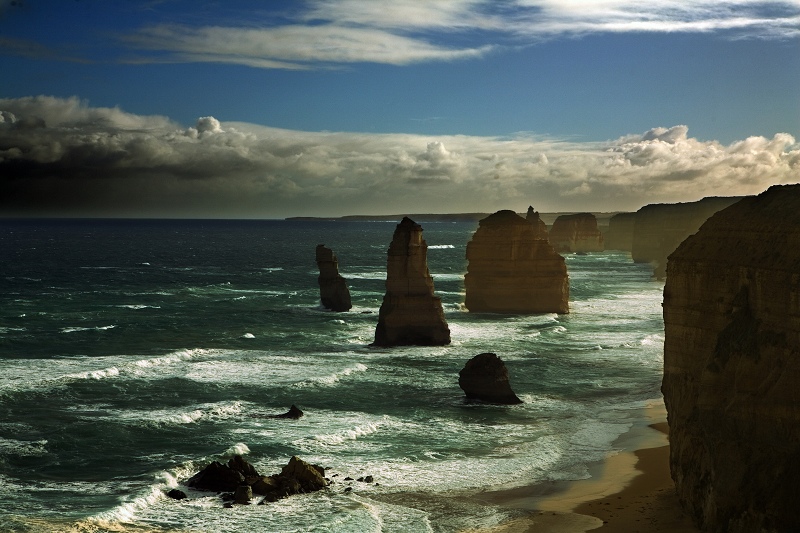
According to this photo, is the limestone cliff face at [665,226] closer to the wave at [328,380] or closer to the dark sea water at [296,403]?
the dark sea water at [296,403]

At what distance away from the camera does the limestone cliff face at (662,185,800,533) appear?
78.7ft

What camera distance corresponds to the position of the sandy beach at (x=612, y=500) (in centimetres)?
3053

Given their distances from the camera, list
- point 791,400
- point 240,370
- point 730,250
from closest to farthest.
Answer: point 791,400 < point 730,250 < point 240,370

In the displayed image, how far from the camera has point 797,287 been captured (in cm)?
Result: 2388

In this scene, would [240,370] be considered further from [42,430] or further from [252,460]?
[252,460]

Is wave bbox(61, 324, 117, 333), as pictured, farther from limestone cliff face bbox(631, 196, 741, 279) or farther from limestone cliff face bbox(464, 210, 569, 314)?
limestone cliff face bbox(631, 196, 741, 279)

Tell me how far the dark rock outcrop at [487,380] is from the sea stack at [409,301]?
17.5 metres

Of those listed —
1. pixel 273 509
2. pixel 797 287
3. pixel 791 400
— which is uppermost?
pixel 797 287

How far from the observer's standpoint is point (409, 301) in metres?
66.3

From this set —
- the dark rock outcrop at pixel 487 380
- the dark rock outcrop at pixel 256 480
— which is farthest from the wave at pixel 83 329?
the dark rock outcrop at pixel 256 480

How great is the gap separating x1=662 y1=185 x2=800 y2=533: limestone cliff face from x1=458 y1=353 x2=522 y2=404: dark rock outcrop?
1788 cm

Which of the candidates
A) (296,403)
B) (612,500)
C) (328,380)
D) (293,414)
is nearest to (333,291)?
(328,380)

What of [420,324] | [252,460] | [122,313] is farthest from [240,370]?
[122,313]

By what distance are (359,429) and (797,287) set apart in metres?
23.9
